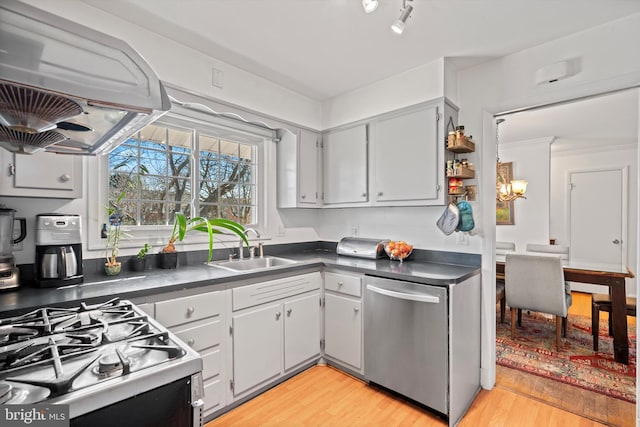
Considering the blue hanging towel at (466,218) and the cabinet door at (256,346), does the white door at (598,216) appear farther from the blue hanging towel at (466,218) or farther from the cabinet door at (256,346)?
the cabinet door at (256,346)

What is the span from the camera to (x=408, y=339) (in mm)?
2010

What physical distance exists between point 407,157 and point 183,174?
5.99 ft

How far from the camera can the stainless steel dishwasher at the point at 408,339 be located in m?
1.88

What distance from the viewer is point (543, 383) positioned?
91.9 inches

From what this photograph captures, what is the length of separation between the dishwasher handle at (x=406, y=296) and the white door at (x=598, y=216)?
4781mm

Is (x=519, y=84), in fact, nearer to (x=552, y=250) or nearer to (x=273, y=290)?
(x=273, y=290)

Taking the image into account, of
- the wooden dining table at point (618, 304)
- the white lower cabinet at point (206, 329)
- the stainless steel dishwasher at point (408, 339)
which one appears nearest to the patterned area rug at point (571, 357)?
the wooden dining table at point (618, 304)

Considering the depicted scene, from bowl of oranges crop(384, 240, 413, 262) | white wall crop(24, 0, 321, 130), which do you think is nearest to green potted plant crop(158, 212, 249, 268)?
white wall crop(24, 0, 321, 130)

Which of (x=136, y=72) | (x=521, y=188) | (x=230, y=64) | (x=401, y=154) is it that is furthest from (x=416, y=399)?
(x=521, y=188)

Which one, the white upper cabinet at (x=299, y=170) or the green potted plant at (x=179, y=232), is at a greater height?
the white upper cabinet at (x=299, y=170)

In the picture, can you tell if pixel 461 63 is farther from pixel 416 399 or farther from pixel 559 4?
pixel 416 399

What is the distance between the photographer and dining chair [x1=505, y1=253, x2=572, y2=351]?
2879 mm

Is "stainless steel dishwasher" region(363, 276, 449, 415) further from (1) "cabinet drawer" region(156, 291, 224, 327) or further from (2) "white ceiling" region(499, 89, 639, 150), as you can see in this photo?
(2) "white ceiling" region(499, 89, 639, 150)

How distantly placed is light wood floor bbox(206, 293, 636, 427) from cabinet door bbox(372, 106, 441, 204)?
1474 millimetres
